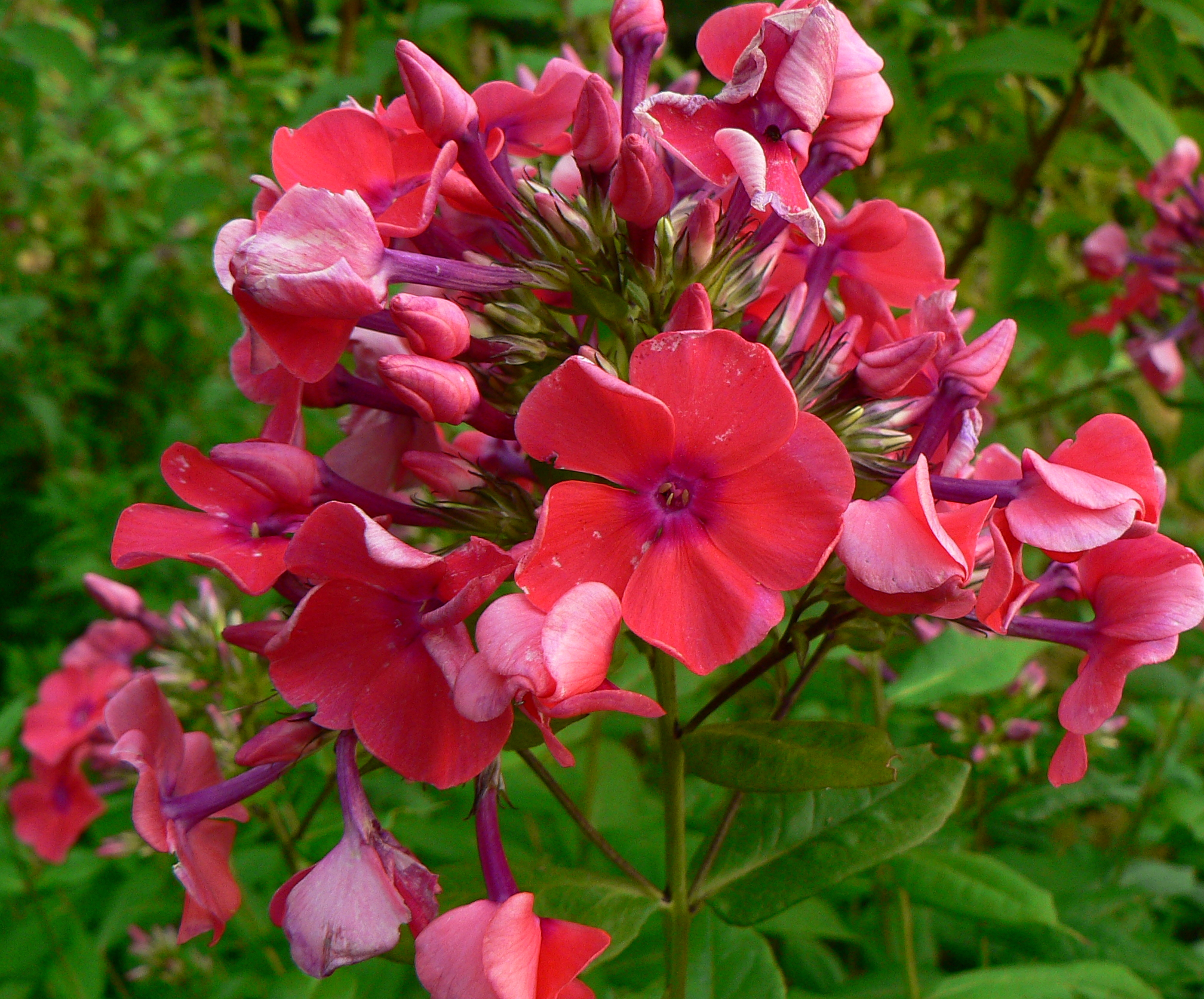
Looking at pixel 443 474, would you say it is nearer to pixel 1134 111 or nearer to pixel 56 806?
pixel 56 806

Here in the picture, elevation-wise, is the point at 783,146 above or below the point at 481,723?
above

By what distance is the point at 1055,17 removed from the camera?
292 cm

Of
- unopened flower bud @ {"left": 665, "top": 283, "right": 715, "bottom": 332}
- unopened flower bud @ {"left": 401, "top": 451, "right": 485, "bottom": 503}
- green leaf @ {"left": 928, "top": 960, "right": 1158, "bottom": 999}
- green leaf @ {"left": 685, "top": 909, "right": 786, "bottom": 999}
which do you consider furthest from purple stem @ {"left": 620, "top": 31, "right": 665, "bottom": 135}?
green leaf @ {"left": 928, "top": 960, "right": 1158, "bottom": 999}

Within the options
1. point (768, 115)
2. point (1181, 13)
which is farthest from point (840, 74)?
point (1181, 13)

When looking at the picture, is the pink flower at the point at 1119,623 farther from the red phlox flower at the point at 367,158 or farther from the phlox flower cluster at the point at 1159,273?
the phlox flower cluster at the point at 1159,273

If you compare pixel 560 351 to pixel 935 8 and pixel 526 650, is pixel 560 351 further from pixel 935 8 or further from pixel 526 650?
pixel 935 8

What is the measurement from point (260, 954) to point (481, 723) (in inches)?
52.6

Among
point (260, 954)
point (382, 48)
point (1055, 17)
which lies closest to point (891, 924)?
point (260, 954)

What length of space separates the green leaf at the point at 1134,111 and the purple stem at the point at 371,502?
2011 mm

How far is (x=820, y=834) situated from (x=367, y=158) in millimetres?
1035

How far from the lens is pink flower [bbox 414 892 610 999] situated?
840 mm

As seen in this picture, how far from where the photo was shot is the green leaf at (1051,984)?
5.02 feet

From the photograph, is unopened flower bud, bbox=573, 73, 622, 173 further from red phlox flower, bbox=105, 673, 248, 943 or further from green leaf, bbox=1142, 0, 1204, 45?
green leaf, bbox=1142, 0, 1204, 45

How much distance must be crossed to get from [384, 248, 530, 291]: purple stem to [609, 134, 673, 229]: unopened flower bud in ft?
0.50
